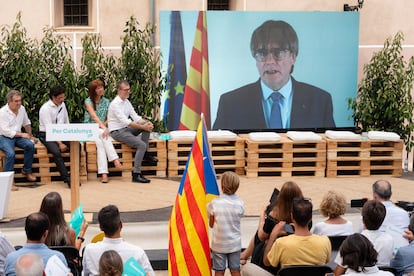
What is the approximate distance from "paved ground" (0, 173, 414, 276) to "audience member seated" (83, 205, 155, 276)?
2446 millimetres

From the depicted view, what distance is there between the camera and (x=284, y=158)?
1252 centimetres

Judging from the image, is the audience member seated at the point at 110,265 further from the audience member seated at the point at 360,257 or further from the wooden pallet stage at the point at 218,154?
the wooden pallet stage at the point at 218,154

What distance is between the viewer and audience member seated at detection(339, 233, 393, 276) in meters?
5.16

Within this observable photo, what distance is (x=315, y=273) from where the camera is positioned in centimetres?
563

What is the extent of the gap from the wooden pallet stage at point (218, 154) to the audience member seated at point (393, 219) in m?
5.63

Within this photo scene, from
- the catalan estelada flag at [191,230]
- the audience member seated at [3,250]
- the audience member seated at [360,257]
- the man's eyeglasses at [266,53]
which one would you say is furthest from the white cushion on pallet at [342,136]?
the audience member seated at [3,250]

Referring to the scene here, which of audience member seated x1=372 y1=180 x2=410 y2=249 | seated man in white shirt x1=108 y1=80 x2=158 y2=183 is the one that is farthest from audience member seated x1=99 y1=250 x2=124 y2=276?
seated man in white shirt x1=108 y1=80 x2=158 y2=183

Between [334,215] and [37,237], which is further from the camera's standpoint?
[334,215]

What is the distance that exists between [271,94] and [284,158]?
2578mm

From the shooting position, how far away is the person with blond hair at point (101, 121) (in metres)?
11.8

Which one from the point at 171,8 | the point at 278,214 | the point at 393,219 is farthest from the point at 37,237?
the point at 171,8

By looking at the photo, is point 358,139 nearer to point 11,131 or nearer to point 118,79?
point 118,79

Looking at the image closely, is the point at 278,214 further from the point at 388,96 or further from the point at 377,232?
the point at 388,96

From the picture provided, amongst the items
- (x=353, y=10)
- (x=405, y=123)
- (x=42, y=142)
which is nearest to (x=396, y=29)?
(x=353, y=10)
